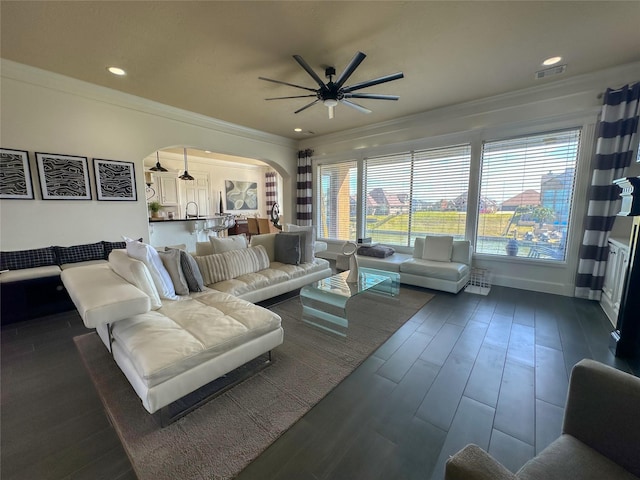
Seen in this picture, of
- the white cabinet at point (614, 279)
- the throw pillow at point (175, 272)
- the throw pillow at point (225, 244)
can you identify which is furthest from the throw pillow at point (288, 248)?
the white cabinet at point (614, 279)

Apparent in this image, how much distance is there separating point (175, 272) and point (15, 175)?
238 centimetres

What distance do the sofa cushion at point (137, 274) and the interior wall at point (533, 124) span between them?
4.51 meters

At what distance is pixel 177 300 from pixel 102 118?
2976 millimetres

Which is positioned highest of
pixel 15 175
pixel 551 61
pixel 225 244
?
pixel 551 61

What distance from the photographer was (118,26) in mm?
2293

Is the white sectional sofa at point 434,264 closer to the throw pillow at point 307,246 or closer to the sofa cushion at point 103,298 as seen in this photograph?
the throw pillow at point 307,246

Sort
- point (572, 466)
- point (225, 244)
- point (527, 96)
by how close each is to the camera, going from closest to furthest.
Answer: point (572, 466) < point (225, 244) < point (527, 96)

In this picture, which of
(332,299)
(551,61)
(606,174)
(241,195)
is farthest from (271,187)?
(606,174)

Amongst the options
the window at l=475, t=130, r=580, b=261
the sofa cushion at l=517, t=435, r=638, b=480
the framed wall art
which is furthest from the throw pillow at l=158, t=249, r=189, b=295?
the framed wall art

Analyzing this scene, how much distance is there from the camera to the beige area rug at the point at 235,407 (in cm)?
136

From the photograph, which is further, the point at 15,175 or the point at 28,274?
the point at 15,175

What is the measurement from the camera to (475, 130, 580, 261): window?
358 cm

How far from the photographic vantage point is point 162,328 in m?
1.84

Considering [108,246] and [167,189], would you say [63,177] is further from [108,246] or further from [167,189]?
[167,189]
